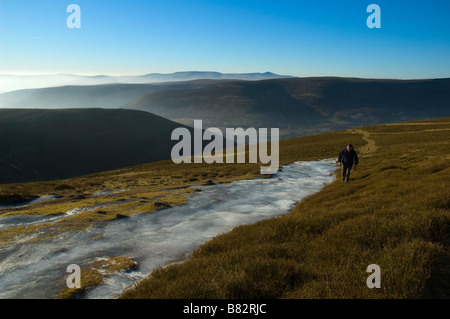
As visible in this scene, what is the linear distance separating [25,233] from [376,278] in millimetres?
15952

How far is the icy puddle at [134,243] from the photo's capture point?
8952 millimetres

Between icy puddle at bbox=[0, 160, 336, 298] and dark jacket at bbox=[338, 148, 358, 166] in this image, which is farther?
dark jacket at bbox=[338, 148, 358, 166]

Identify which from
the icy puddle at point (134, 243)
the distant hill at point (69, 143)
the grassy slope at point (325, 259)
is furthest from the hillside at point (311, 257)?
the distant hill at point (69, 143)

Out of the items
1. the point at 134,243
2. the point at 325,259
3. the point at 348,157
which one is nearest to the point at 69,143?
the point at 348,157

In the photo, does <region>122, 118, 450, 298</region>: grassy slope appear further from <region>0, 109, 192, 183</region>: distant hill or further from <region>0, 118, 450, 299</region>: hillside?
<region>0, 109, 192, 183</region>: distant hill

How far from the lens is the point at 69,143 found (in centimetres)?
15288

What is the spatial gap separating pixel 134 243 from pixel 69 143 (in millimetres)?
162075

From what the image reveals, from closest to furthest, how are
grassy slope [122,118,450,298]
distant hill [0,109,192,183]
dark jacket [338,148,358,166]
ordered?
grassy slope [122,118,450,298] → dark jacket [338,148,358,166] → distant hill [0,109,192,183]

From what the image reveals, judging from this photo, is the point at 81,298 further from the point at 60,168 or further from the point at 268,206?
the point at 60,168

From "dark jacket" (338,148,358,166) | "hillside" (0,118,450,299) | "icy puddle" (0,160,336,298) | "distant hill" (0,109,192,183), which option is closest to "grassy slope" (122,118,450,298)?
"hillside" (0,118,450,299)

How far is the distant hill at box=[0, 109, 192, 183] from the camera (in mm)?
121188

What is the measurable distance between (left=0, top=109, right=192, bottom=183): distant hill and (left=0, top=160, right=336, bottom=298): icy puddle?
111502 mm

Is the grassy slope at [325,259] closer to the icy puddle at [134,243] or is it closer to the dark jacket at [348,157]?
the icy puddle at [134,243]
